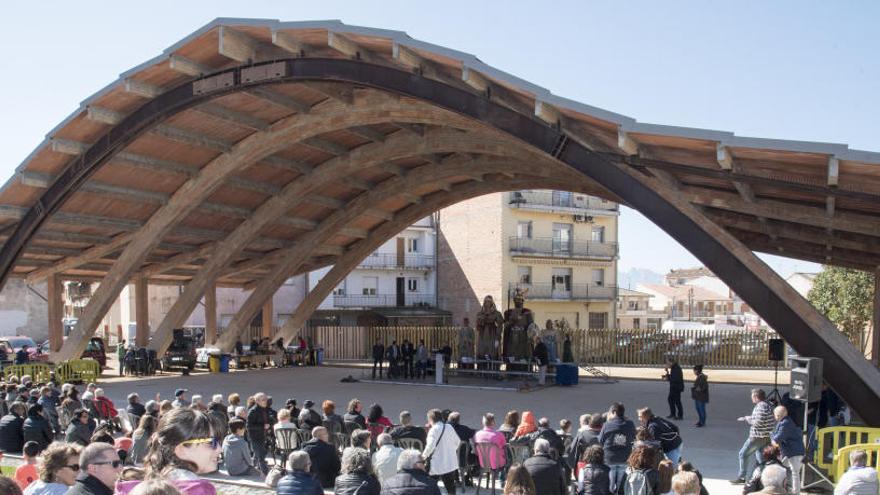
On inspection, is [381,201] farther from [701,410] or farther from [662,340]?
[701,410]

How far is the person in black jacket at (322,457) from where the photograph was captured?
941cm

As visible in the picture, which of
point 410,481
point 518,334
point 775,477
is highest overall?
point 775,477

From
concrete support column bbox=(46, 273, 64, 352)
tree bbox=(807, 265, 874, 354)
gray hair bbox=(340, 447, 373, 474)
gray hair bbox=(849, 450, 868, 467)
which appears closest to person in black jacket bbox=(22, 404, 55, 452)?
gray hair bbox=(340, 447, 373, 474)

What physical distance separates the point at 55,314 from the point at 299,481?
87.9 feet

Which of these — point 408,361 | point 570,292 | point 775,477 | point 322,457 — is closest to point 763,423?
point 775,477

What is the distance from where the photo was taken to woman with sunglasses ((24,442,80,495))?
17.4ft

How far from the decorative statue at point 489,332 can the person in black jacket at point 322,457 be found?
1855 cm

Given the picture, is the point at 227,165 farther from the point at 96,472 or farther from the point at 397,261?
the point at 397,261

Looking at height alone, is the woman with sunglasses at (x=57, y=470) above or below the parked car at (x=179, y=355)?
above

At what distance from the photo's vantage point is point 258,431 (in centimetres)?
1161

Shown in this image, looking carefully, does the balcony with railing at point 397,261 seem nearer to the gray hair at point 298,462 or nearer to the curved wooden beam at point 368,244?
the curved wooden beam at point 368,244

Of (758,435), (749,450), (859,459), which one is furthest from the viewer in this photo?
(749,450)

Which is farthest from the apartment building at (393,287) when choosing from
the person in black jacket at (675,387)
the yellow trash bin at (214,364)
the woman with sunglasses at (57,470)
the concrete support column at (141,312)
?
the woman with sunglasses at (57,470)

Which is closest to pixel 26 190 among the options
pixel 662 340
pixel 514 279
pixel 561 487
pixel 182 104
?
pixel 182 104
